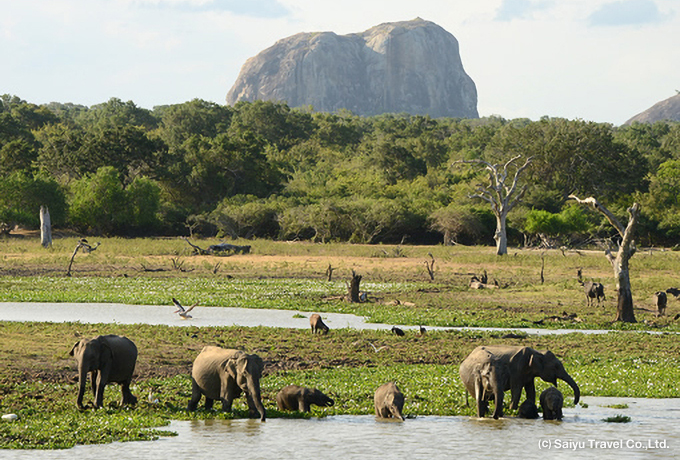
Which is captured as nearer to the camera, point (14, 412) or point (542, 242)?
point (14, 412)

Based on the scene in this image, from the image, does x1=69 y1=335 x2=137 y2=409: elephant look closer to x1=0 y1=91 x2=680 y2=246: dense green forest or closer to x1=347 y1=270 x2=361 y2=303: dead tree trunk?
x1=347 y1=270 x2=361 y2=303: dead tree trunk

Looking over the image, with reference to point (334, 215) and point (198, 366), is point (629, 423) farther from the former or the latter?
point (334, 215)

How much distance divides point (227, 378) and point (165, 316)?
600 inches

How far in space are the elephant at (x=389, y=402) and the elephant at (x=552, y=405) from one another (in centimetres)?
226

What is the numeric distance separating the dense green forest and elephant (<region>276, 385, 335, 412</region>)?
5715 centimetres

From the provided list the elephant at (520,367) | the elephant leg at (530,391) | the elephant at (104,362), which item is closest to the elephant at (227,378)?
the elephant at (104,362)

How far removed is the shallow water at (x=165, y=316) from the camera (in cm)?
2533

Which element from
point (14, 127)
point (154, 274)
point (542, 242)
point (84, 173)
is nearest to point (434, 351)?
point (154, 274)

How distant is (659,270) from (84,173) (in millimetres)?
56994

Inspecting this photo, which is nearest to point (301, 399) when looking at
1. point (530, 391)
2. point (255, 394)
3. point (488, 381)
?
point (255, 394)

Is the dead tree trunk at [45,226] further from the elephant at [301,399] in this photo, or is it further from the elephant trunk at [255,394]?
the elephant trunk at [255,394]

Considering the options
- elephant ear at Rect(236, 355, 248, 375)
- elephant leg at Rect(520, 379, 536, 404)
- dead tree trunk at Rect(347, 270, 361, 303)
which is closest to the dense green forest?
dead tree trunk at Rect(347, 270, 361, 303)

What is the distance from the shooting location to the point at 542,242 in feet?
230

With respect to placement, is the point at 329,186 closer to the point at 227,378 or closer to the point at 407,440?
the point at 227,378
